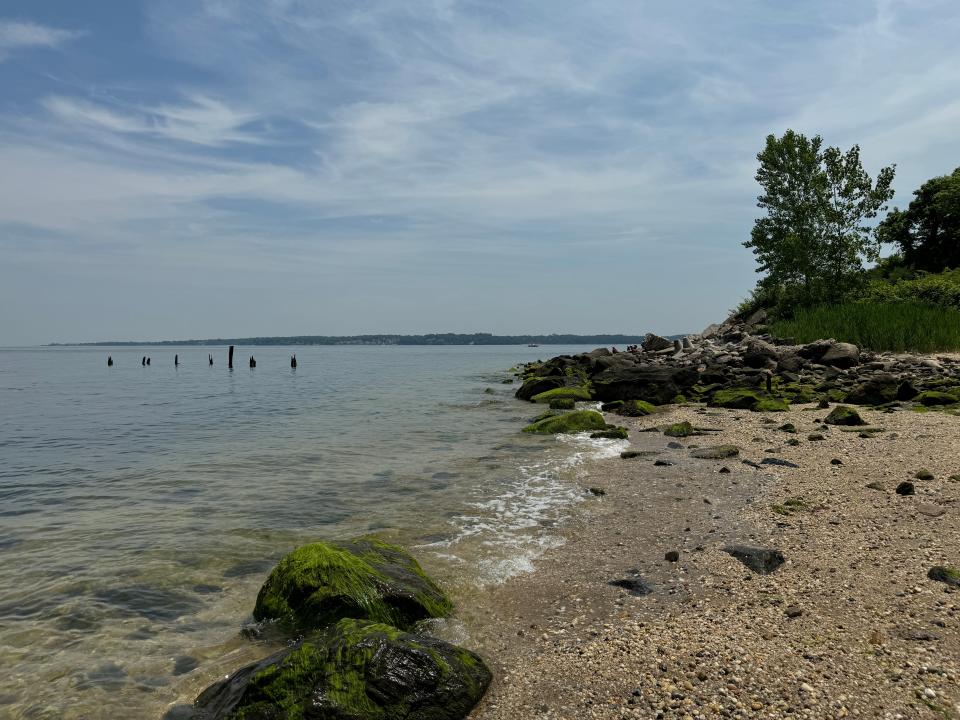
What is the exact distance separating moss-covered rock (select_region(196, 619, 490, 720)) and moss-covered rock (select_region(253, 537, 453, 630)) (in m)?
1.07

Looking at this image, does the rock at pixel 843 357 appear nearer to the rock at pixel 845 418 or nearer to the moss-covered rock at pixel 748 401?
the moss-covered rock at pixel 748 401

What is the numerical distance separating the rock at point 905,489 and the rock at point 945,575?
120 inches

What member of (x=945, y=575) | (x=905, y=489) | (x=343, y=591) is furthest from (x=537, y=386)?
(x=343, y=591)

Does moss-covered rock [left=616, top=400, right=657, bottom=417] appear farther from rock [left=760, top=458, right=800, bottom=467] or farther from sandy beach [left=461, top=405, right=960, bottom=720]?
sandy beach [left=461, top=405, right=960, bottom=720]

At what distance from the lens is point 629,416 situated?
21.6 m

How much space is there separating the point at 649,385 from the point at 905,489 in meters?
16.0

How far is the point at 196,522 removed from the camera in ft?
32.0

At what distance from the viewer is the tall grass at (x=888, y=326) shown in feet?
90.6

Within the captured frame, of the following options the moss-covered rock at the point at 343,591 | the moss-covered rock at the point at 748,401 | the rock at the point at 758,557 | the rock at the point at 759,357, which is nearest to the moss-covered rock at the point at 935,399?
the moss-covered rock at the point at 748,401

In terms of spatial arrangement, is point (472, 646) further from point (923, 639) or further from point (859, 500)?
point (859, 500)

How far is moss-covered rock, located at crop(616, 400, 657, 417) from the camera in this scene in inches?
850

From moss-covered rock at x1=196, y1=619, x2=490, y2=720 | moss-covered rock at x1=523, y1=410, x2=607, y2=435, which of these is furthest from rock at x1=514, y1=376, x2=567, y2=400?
moss-covered rock at x1=196, y1=619, x2=490, y2=720

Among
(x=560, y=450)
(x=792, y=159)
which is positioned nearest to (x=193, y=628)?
(x=560, y=450)

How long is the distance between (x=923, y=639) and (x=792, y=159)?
40.6 meters
